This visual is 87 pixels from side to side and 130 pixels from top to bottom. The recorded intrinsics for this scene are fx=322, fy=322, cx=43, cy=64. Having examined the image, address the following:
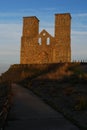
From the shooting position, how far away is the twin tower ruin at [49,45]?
6662cm

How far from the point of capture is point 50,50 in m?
66.5

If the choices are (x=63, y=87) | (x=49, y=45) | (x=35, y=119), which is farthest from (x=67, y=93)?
(x=49, y=45)

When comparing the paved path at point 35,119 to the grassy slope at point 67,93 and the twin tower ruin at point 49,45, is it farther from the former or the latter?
the twin tower ruin at point 49,45

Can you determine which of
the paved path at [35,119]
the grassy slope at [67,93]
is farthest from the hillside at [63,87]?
the paved path at [35,119]

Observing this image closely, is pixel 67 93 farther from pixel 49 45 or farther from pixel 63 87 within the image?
pixel 49 45

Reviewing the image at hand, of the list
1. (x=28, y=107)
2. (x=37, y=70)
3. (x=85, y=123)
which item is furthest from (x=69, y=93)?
(x=37, y=70)

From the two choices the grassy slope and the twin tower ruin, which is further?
the twin tower ruin

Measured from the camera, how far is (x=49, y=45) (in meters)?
66.6

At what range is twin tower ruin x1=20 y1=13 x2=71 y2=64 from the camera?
6662cm

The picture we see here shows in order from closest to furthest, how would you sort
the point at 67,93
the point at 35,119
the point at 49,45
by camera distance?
the point at 35,119 < the point at 67,93 < the point at 49,45

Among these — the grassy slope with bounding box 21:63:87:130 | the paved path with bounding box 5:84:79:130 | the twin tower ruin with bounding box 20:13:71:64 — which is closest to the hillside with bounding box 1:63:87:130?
the grassy slope with bounding box 21:63:87:130

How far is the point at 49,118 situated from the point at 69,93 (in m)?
9.76

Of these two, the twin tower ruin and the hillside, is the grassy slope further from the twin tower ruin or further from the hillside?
the twin tower ruin

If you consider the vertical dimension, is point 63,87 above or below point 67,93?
above
